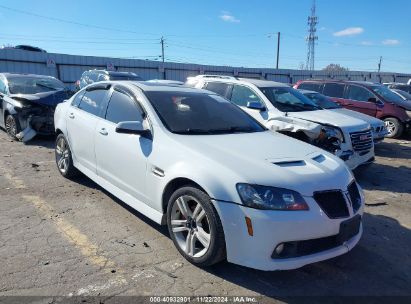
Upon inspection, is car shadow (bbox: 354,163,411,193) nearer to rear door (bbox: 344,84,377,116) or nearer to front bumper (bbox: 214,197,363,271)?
front bumper (bbox: 214,197,363,271)

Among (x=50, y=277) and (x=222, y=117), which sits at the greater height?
(x=222, y=117)

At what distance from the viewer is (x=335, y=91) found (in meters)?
12.3

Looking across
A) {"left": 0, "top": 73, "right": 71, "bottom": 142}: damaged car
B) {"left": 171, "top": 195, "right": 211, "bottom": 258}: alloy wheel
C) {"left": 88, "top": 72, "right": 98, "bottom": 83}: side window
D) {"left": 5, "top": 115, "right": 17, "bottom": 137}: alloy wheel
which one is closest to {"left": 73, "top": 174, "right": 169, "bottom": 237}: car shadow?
{"left": 171, "top": 195, "right": 211, "bottom": 258}: alloy wheel

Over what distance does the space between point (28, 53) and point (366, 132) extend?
17344mm

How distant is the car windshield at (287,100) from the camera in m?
7.71

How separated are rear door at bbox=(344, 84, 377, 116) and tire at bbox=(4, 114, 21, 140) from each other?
30.8ft

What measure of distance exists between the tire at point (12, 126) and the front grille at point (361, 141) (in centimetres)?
739

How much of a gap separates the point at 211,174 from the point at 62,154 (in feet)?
11.7

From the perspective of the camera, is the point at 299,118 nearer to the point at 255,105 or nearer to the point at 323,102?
→ the point at 255,105

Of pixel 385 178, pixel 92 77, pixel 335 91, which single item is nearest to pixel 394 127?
pixel 335 91

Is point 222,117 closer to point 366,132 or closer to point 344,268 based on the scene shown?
point 344,268

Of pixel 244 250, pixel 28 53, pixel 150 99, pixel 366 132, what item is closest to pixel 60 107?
pixel 150 99

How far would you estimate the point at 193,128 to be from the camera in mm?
4086

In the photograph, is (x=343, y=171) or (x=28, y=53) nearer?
(x=343, y=171)
